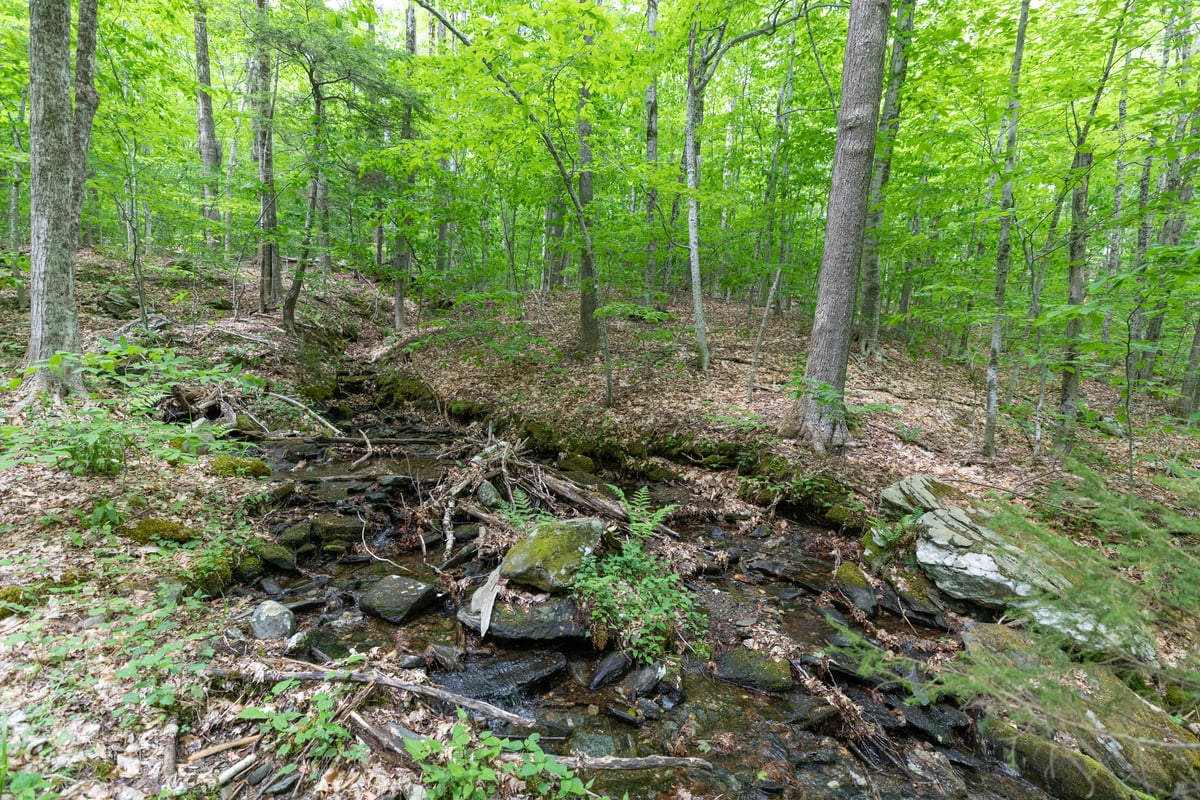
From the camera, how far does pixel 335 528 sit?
214 inches

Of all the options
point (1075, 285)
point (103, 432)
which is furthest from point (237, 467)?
point (1075, 285)

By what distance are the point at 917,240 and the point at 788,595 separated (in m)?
6.65

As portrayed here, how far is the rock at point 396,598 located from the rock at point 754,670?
8.79ft

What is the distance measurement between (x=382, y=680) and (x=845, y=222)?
6968 mm

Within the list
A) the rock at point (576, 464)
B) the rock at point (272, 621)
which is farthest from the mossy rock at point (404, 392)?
the rock at point (272, 621)

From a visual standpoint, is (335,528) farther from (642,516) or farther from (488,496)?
(642,516)

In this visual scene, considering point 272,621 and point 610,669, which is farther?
point 610,669

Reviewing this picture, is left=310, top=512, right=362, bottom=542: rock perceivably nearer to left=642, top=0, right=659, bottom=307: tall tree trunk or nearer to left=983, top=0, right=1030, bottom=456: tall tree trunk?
left=642, top=0, right=659, bottom=307: tall tree trunk

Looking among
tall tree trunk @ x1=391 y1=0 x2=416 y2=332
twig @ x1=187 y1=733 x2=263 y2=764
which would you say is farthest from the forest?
tall tree trunk @ x1=391 y1=0 x2=416 y2=332

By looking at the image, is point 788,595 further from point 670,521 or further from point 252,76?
point 252,76

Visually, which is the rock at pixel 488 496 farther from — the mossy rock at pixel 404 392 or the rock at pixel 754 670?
the mossy rock at pixel 404 392

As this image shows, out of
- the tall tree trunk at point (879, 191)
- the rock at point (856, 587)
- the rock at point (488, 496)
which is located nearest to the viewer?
the rock at point (856, 587)

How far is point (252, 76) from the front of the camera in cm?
1466

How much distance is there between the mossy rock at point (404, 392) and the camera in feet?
35.6
